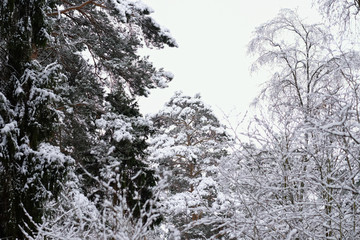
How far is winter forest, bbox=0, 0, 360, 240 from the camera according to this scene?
3104 mm

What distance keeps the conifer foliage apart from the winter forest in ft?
0.08

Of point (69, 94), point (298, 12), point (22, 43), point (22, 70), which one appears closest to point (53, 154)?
point (22, 70)

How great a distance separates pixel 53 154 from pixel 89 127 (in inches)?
153

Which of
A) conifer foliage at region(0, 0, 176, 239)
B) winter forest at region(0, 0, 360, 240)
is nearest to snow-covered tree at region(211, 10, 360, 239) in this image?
Answer: winter forest at region(0, 0, 360, 240)

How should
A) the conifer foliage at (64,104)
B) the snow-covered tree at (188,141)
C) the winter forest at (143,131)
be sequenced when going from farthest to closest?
1. the snow-covered tree at (188,141)
2. the conifer foliage at (64,104)
3. the winter forest at (143,131)

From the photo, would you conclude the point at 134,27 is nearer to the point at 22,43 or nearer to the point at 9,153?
the point at 22,43

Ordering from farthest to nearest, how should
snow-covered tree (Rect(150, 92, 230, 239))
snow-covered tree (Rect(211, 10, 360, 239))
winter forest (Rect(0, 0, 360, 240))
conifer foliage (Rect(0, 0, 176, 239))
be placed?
snow-covered tree (Rect(150, 92, 230, 239)), conifer foliage (Rect(0, 0, 176, 239)), snow-covered tree (Rect(211, 10, 360, 239)), winter forest (Rect(0, 0, 360, 240))

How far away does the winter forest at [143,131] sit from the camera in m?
3.10

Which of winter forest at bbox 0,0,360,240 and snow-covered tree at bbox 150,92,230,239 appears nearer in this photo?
winter forest at bbox 0,0,360,240

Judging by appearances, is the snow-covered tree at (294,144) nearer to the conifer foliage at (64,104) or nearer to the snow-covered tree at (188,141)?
the conifer foliage at (64,104)

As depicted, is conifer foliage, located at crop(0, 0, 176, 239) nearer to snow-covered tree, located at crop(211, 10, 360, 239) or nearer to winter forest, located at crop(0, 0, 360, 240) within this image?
winter forest, located at crop(0, 0, 360, 240)

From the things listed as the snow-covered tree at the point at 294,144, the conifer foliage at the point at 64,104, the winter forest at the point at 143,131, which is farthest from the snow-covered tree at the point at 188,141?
the snow-covered tree at the point at 294,144

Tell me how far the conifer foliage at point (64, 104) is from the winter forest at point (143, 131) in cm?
2

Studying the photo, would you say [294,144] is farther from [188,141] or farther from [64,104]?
[188,141]
